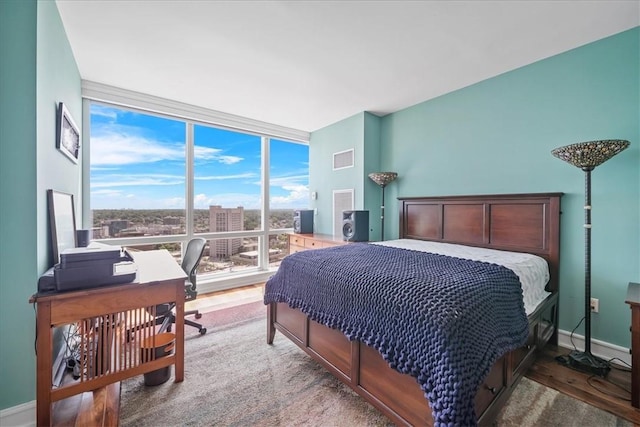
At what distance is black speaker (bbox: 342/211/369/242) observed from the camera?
351 cm

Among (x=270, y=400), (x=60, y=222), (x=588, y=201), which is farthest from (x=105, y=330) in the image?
(x=588, y=201)

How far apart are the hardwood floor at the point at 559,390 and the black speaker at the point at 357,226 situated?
81.1 inches

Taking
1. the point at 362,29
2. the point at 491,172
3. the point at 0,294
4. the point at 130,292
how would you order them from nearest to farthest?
1. the point at 0,294
2. the point at 130,292
3. the point at 362,29
4. the point at 491,172

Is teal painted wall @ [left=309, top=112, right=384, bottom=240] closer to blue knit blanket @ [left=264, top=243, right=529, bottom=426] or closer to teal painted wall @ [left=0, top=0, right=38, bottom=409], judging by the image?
blue knit blanket @ [left=264, top=243, right=529, bottom=426]

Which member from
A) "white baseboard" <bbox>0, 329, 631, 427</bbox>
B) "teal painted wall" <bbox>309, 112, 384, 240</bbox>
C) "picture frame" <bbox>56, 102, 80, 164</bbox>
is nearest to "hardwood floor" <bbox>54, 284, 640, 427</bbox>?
→ "white baseboard" <bbox>0, 329, 631, 427</bbox>

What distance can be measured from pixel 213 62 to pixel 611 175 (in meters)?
3.58

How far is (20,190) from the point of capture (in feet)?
4.76

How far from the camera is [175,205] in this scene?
3.67 metres

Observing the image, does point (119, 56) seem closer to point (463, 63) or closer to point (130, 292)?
point (130, 292)

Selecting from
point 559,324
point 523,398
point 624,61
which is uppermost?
point 624,61

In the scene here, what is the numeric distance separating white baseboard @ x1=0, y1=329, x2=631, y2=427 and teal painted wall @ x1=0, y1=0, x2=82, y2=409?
4cm

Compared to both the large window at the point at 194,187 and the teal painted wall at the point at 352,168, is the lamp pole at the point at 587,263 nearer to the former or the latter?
the teal painted wall at the point at 352,168

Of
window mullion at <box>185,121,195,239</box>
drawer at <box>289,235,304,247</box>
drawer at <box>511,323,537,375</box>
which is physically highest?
window mullion at <box>185,121,195,239</box>

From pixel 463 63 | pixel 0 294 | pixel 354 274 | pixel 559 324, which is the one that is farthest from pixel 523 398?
pixel 0 294
